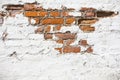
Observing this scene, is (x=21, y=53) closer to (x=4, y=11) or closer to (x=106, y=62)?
(x=4, y=11)

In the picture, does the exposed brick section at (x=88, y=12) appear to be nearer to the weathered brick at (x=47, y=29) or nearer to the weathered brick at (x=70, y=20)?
the weathered brick at (x=70, y=20)

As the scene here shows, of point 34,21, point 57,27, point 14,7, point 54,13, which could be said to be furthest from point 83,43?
point 14,7

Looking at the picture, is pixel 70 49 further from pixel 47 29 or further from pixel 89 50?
pixel 47 29

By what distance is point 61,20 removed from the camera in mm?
2426

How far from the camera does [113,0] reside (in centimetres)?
246

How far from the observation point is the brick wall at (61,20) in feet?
7.84

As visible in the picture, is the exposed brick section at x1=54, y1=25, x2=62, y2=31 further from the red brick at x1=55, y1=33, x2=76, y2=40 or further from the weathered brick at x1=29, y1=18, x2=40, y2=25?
the weathered brick at x1=29, y1=18, x2=40, y2=25

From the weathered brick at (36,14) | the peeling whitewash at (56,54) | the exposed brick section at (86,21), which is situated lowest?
the peeling whitewash at (56,54)

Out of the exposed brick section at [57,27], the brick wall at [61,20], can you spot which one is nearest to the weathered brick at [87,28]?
the brick wall at [61,20]

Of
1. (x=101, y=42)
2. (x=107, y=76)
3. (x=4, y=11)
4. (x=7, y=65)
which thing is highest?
(x=4, y=11)

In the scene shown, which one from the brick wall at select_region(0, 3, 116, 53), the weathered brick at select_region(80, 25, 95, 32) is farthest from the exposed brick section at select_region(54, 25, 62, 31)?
the weathered brick at select_region(80, 25, 95, 32)

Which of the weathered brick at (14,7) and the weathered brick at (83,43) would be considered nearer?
the weathered brick at (14,7)

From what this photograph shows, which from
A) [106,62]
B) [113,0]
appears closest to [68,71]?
[106,62]

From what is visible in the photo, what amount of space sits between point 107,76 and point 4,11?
1.21 metres
